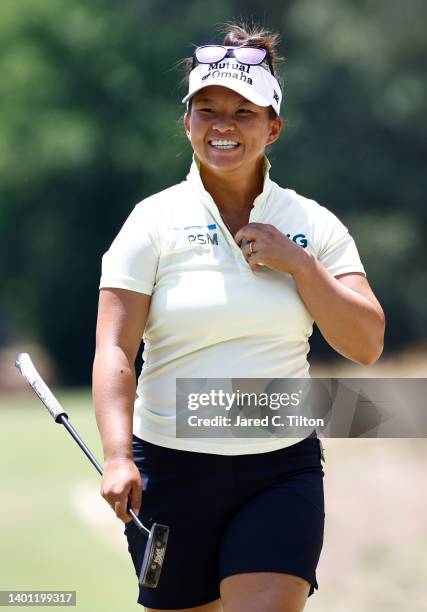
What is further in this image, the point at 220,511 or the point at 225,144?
the point at 225,144

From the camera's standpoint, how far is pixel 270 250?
4.25 metres

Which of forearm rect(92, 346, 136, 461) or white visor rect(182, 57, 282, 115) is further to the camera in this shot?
white visor rect(182, 57, 282, 115)

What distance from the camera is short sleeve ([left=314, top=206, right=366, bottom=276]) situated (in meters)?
4.47

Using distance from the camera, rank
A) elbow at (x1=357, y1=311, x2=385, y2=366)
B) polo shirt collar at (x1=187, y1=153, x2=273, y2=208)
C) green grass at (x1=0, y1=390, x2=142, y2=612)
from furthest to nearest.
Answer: green grass at (x1=0, y1=390, x2=142, y2=612), polo shirt collar at (x1=187, y1=153, x2=273, y2=208), elbow at (x1=357, y1=311, x2=385, y2=366)

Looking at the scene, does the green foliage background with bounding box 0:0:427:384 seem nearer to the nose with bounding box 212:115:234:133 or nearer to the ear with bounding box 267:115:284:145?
the ear with bounding box 267:115:284:145

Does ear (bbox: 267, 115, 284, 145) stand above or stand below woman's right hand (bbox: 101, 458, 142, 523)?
above

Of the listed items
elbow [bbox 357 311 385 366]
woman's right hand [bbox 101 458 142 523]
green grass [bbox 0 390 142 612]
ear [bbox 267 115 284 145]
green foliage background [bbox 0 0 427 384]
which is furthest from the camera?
green foliage background [bbox 0 0 427 384]

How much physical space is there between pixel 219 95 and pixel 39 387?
3.54 ft

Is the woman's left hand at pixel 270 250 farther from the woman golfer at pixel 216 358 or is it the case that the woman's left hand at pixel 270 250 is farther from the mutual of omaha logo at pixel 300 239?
the mutual of omaha logo at pixel 300 239

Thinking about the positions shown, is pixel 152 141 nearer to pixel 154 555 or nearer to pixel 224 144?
pixel 224 144

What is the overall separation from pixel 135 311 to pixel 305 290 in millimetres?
516

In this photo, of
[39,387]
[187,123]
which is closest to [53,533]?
[39,387]

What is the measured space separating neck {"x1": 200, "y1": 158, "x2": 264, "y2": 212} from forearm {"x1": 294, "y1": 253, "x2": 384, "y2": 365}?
38 centimetres

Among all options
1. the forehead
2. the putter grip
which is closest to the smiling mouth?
the forehead
